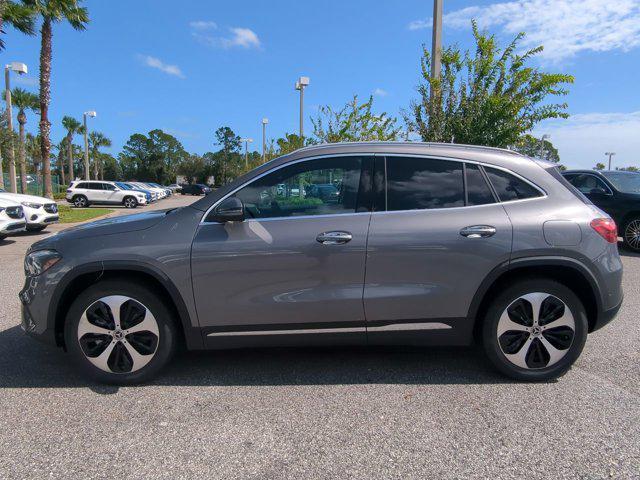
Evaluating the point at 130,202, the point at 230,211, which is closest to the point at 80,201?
the point at 130,202

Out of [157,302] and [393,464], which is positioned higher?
[157,302]

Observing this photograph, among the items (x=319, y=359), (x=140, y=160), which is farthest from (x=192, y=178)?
(x=319, y=359)

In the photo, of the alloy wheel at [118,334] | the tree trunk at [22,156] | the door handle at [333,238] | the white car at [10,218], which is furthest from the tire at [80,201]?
the door handle at [333,238]

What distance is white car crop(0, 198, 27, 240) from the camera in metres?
10.9

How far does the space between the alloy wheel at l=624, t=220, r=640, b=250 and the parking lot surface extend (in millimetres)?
6667

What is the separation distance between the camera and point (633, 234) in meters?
9.88

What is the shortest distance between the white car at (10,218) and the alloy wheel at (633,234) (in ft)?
44.1

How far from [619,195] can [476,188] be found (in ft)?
26.4

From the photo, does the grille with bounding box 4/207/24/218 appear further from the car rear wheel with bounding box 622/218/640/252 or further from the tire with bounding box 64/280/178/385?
the car rear wheel with bounding box 622/218/640/252

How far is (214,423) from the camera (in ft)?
10.1

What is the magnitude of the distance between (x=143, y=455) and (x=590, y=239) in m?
3.36

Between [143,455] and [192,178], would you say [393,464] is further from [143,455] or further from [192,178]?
[192,178]

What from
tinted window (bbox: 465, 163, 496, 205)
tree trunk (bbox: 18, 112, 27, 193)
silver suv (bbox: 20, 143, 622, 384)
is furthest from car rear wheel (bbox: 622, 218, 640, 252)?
tree trunk (bbox: 18, 112, 27, 193)

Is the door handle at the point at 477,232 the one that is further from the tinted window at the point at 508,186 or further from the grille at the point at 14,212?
the grille at the point at 14,212
